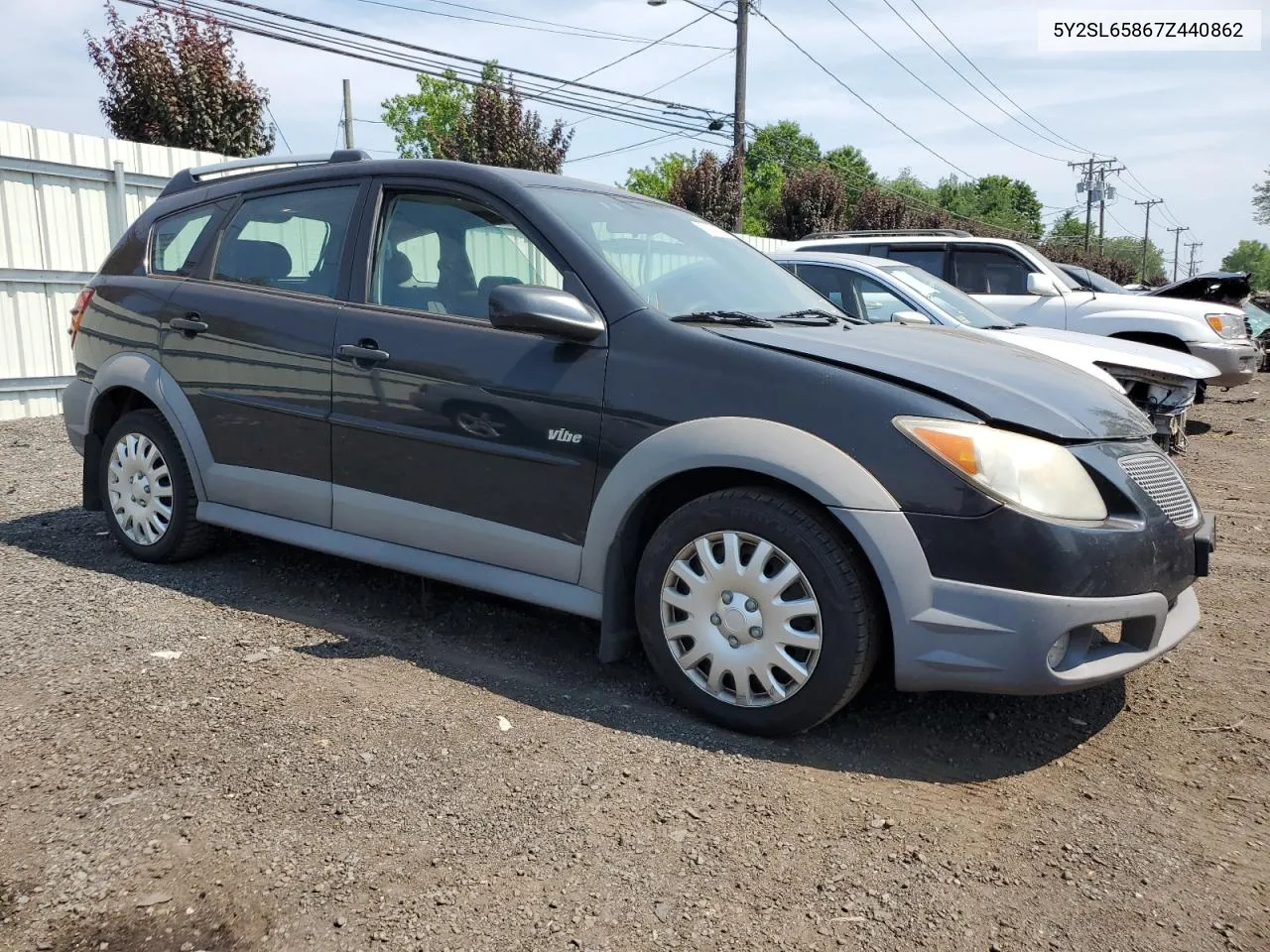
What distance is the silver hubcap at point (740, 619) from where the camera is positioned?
306 cm

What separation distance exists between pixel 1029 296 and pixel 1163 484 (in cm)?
751

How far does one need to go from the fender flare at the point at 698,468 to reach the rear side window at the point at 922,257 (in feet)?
24.7

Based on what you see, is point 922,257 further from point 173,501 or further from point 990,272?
point 173,501

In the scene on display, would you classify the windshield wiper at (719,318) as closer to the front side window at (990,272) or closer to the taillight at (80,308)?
the taillight at (80,308)

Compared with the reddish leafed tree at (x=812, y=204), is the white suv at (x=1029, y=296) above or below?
below

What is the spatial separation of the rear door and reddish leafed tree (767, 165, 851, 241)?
15514mm

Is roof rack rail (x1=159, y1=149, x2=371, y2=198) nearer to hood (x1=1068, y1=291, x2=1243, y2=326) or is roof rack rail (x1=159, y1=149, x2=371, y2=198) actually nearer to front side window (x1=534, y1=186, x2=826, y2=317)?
front side window (x1=534, y1=186, x2=826, y2=317)

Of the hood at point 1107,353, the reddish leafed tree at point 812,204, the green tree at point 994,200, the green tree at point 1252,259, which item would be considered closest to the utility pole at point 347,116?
the reddish leafed tree at point 812,204

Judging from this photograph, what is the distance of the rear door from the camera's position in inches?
395

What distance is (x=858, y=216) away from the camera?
30.0 meters

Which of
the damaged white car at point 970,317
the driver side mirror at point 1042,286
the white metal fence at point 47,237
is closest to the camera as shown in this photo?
the damaged white car at point 970,317

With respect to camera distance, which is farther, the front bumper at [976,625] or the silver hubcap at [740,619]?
the silver hubcap at [740,619]

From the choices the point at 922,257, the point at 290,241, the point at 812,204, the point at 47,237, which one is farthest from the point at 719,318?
the point at 812,204

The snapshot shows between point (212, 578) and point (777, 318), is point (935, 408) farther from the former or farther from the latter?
point (212, 578)
